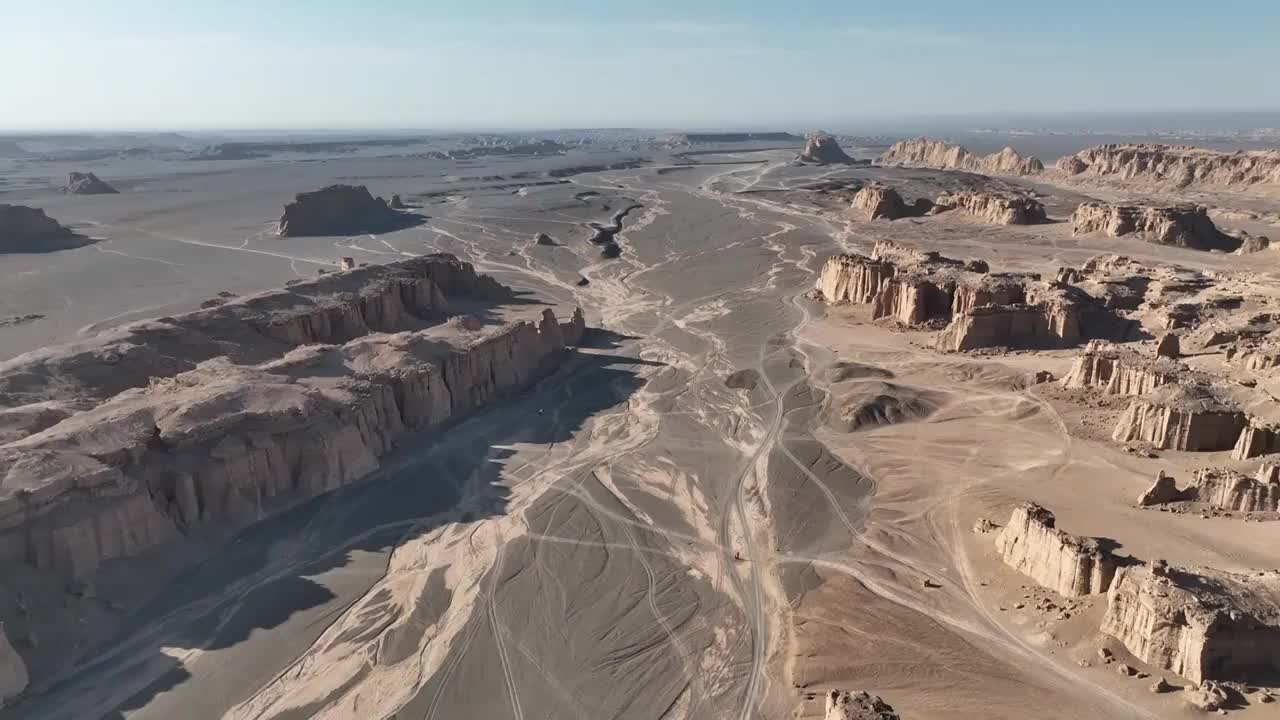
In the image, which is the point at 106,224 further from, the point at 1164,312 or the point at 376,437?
the point at 1164,312

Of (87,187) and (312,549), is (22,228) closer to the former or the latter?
(87,187)

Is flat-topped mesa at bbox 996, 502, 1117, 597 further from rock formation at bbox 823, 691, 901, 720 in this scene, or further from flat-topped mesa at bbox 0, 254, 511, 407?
flat-topped mesa at bbox 0, 254, 511, 407

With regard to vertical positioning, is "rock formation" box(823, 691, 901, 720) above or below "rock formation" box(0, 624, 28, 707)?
above

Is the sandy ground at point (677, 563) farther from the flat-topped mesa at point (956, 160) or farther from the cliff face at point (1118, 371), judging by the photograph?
the flat-topped mesa at point (956, 160)

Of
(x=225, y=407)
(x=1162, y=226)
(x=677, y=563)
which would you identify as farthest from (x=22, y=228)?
(x=1162, y=226)

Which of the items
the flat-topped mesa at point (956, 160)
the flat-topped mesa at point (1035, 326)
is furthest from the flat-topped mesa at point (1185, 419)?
the flat-topped mesa at point (956, 160)

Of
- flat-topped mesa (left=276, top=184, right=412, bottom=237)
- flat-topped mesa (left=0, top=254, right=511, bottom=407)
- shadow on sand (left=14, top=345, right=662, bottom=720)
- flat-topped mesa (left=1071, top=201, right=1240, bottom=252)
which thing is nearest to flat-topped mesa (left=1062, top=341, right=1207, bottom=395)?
shadow on sand (left=14, top=345, right=662, bottom=720)

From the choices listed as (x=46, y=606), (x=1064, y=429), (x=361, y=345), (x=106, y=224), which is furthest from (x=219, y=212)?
(x=1064, y=429)
